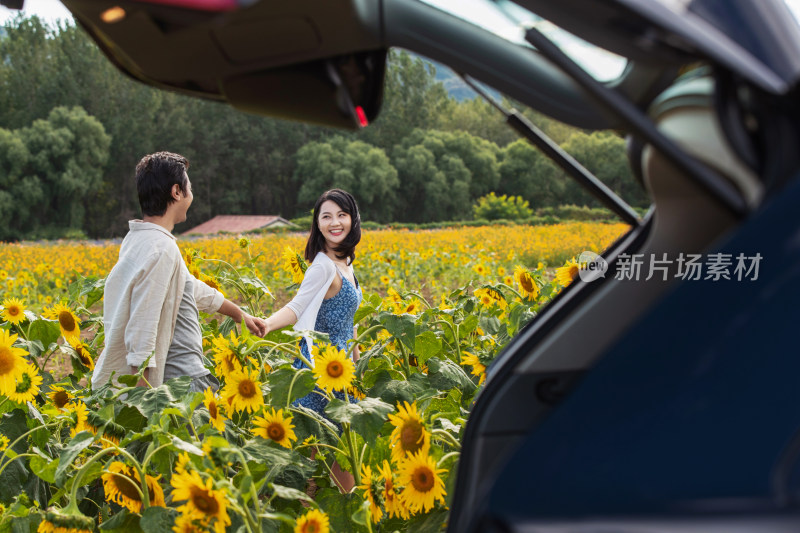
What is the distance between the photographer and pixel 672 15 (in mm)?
699

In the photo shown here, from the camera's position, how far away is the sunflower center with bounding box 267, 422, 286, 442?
1.70m

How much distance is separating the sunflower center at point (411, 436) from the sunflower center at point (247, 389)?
49 cm

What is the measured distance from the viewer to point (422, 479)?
4.89 feet

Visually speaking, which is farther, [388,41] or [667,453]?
[388,41]

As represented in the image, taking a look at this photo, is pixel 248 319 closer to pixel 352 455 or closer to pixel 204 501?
pixel 352 455

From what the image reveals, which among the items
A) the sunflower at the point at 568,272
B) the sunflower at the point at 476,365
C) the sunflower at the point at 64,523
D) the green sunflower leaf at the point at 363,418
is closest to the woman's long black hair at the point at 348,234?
the sunflower at the point at 568,272

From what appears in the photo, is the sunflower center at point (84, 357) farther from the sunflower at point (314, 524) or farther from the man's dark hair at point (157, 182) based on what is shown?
the sunflower at point (314, 524)

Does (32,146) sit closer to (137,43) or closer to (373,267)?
(373,267)

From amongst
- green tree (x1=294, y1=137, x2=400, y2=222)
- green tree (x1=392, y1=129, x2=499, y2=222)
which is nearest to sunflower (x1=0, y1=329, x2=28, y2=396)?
green tree (x1=294, y1=137, x2=400, y2=222)

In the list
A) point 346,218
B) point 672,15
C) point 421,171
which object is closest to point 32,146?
point 421,171

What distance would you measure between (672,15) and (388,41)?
326 mm

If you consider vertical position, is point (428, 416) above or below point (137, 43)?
below

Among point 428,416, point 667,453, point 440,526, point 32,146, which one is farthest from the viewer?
point 32,146

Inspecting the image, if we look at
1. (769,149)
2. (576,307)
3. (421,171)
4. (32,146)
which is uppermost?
(421,171)
